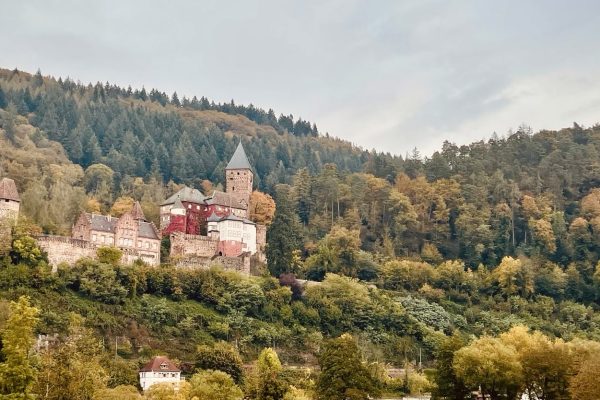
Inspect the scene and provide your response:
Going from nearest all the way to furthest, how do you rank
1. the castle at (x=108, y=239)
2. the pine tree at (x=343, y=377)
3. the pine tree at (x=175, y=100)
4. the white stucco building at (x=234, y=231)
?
the pine tree at (x=343, y=377) → the castle at (x=108, y=239) → the white stucco building at (x=234, y=231) → the pine tree at (x=175, y=100)

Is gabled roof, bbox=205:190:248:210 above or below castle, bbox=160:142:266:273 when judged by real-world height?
above

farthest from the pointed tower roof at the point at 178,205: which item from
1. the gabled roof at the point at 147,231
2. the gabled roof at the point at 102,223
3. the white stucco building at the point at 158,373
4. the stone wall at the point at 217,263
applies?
the white stucco building at the point at 158,373

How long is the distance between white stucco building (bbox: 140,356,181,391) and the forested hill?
56687mm

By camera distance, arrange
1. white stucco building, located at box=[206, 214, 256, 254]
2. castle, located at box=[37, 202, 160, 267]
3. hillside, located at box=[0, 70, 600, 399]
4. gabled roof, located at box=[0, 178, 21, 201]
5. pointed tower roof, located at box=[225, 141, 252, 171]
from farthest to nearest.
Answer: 1. pointed tower roof, located at box=[225, 141, 252, 171]
2. white stucco building, located at box=[206, 214, 256, 254]
3. gabled roof, located at box=[0, 178, 21, 201]
4. castle, located at box=[37, 202, 160, 267]
5. hillside, located at box=[0, 70, 600, 399]

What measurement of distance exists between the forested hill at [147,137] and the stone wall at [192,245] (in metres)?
36.9

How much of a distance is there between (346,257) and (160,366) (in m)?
31.4

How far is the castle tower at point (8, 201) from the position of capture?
212 ft

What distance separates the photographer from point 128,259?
68812mm

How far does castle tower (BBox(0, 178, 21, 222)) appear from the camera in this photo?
2542 inches

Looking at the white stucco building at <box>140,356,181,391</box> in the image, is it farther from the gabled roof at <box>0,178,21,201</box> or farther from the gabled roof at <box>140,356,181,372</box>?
the gabled roof at <box>0,178,21,201</box>

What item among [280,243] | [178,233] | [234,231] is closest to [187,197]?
[234,231]

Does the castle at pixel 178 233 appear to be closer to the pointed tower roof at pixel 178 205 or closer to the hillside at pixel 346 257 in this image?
the pointed tower roof at pixel 178 205

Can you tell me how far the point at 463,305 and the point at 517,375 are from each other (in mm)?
33621

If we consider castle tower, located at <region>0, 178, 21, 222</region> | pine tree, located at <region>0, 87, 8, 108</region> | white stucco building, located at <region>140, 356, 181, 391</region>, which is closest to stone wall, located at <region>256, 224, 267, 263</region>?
castle tower, located at <region>0, 178, 21, 222</region>
